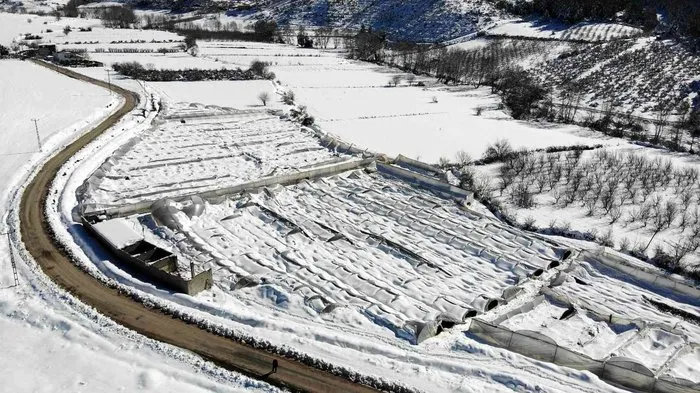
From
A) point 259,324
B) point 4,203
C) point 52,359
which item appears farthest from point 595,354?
point 4,203

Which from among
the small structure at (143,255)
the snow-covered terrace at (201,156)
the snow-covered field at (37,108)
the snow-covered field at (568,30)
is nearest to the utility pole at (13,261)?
the small structure at (143,255)

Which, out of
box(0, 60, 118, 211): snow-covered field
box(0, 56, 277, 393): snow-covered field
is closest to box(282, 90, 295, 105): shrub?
box(0, 60, 118, 211): snow-covered field

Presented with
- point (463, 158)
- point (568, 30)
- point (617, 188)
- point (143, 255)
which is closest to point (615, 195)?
point (617, 188)

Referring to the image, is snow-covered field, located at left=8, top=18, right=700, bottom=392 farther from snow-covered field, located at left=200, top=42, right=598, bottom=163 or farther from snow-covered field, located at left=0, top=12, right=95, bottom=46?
snow-covered field, located at left=0, top=12, right=95, bottom=46

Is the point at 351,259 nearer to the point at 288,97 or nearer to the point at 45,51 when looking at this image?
the point at 288,97

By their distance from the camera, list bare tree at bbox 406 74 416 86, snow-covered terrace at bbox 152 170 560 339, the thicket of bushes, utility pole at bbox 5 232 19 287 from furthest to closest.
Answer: bare tree at bbox 406 74 416 86, the thicket of bushes, snow-covered terrace at bbox 152 170 560 339, utility pole at bbox 5 232 19 287

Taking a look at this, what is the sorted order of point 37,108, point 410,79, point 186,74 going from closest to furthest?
1. point 37,108
2. point 186,74
3. point 410,79
